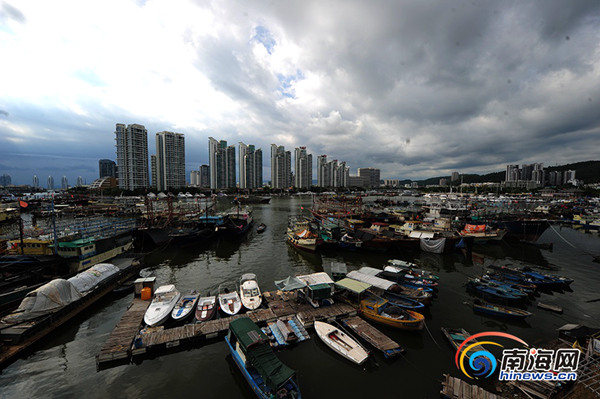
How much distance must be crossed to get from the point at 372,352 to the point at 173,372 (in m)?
12.1

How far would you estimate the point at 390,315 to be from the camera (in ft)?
57.4

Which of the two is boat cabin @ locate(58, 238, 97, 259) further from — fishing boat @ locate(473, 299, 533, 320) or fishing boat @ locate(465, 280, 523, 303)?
fishing boat @ locate(465, 280, 523, 303)

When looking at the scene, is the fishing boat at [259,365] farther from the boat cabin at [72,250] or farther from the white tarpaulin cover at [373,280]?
the boat cabin at [72,250]

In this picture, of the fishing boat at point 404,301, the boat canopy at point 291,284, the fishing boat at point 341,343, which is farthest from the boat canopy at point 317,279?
the fishing boat at point 404,301

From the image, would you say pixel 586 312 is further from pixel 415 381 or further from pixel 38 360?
pixel 38 360

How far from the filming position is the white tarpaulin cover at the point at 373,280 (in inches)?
765

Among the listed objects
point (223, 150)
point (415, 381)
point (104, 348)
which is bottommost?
point (415, 381)

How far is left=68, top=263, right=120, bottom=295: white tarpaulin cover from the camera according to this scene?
19172 millimetres

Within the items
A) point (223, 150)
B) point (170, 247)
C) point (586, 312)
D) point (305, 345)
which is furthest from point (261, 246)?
point (223, 150)

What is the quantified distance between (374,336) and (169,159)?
18120 centimetres

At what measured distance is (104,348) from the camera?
1366 cm

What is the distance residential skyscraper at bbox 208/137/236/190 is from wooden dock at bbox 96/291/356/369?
182429 mm

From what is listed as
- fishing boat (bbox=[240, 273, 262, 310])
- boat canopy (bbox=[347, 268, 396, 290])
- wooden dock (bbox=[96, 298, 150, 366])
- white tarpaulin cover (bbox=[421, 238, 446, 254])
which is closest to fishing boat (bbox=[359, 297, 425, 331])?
boat canopy (bbox=[347, 268, 396, 290])

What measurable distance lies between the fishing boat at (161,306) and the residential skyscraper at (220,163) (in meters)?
181
